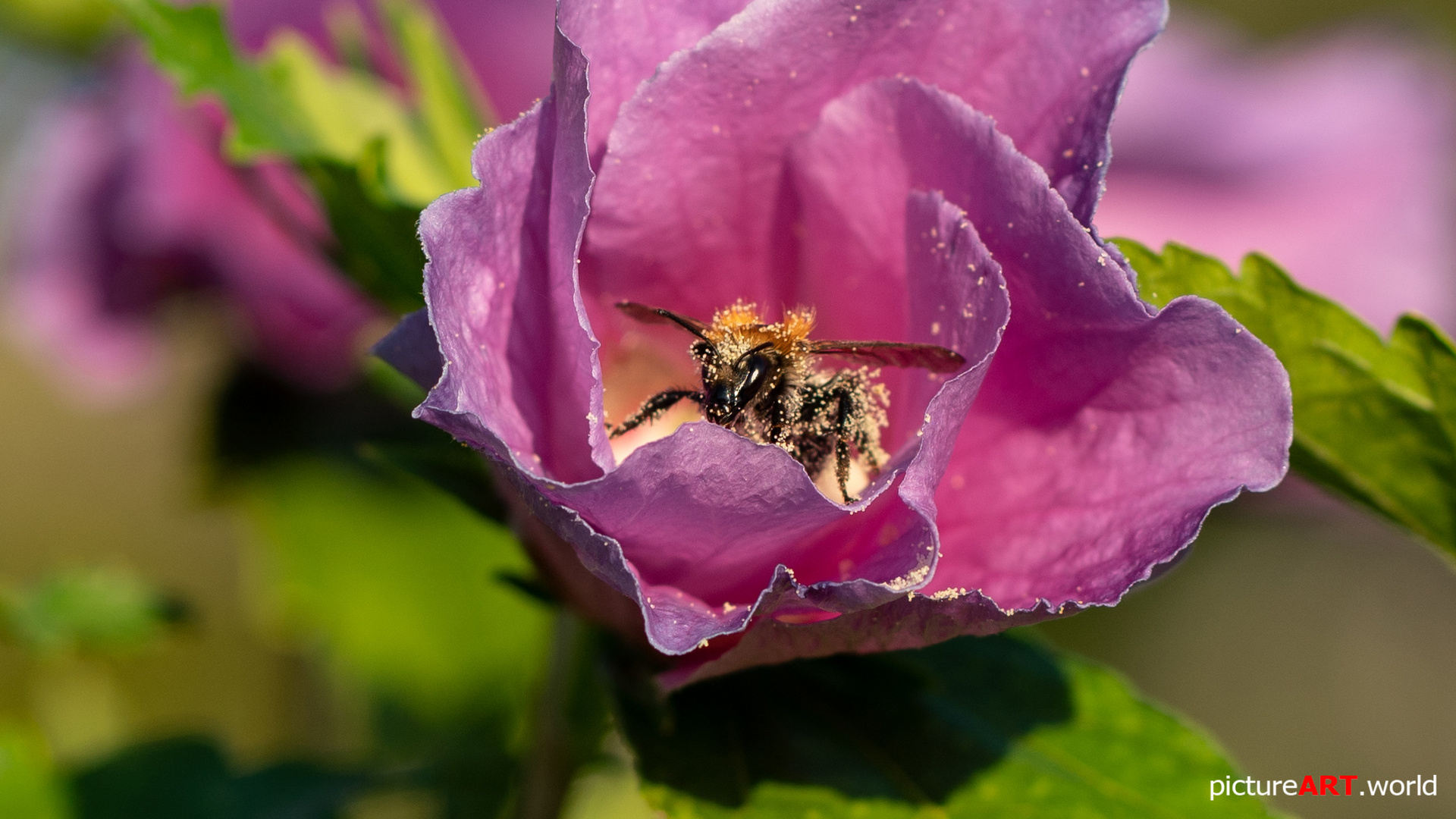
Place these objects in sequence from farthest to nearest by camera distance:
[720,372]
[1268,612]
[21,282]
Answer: [1268,612] < [21,282] < [720,372]

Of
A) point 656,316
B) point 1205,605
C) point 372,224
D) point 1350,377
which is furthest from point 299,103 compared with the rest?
point 1205,605

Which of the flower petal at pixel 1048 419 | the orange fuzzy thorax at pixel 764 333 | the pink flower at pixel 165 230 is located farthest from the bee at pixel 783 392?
the pink flower at pixel 165 230

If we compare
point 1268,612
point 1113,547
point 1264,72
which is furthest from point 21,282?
point 1268,612

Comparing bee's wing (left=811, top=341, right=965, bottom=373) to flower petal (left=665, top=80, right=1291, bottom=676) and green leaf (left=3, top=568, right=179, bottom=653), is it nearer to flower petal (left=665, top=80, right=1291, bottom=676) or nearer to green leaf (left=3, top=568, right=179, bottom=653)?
flower petal (left=665, top=80, right=1291, bottom=676)

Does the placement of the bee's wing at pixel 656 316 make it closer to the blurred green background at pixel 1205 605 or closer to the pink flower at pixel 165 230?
the pink flower at pixel 165 230

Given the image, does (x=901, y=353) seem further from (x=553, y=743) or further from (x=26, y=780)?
(x=26, y=780)

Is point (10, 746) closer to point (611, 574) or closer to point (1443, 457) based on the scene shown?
point (611, 574)
